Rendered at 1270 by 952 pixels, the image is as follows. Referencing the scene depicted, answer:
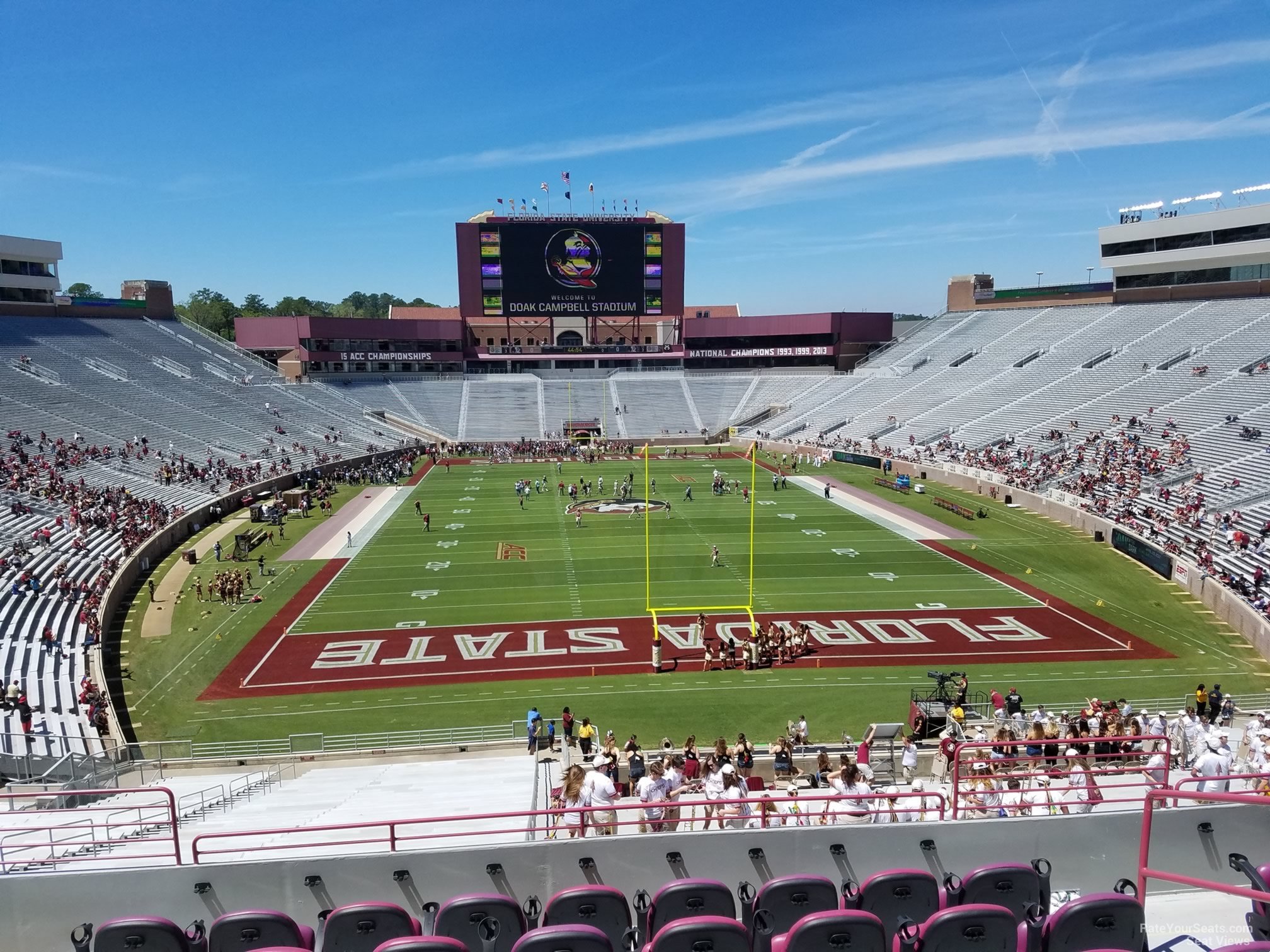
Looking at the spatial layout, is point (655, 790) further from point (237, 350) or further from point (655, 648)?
point (237, 350)

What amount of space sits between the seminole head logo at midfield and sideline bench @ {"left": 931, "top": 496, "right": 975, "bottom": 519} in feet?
137

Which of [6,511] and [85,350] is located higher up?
[85,350]

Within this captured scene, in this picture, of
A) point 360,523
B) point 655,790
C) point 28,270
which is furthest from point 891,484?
point 28,270

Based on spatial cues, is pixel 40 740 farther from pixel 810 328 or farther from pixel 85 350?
pixel 810 328

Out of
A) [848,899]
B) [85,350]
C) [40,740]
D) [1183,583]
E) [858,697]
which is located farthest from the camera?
[85,350]

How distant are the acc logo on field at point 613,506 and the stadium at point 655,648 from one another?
1.04 ft

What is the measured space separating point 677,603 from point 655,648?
4728mm

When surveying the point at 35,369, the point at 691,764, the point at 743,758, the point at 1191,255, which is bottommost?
the point at 743,758

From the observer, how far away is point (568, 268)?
7081 cm

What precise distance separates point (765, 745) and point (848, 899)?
9250 mm

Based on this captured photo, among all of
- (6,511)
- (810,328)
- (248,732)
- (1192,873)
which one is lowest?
(248,732)

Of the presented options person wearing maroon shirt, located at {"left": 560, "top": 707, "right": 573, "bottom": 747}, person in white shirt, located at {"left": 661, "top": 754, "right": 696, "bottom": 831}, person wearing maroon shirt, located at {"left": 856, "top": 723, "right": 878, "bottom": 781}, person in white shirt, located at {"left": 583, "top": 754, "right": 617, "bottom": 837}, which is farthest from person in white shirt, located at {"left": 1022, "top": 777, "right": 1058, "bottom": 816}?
person wearing maroon shirt, located at {"left": 560, "top": 707, "right": 573, "bottom": 747}

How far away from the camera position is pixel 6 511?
87.4 ft

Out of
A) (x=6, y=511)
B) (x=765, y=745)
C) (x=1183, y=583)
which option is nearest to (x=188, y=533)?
(x=6, y=511)
